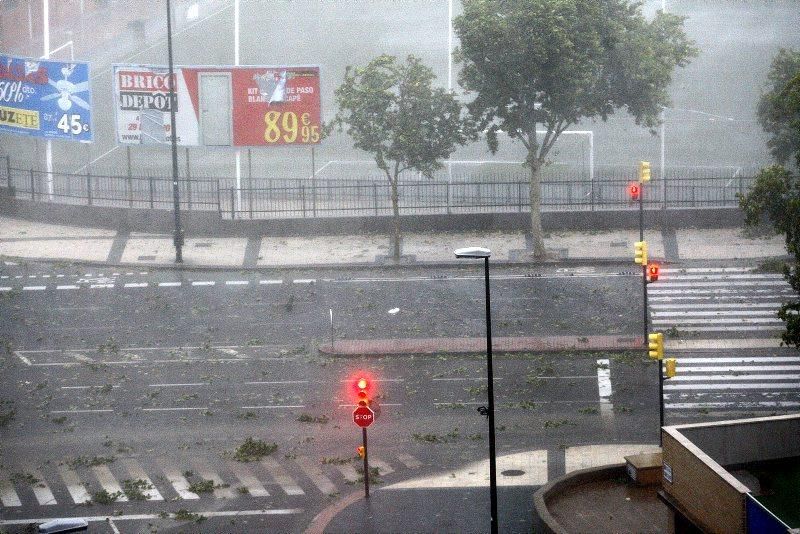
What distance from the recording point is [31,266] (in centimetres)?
4344

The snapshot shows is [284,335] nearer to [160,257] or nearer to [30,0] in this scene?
[160,257]

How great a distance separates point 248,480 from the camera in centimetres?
2572

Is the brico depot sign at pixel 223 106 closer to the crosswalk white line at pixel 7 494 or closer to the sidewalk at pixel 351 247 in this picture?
the sidewalk at pixel 351 247

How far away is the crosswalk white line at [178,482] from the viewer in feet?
81.6

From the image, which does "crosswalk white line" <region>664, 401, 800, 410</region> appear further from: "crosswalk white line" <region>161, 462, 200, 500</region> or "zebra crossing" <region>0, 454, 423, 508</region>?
"crosswalk white line" <region>161, 462, 200, 500</region>

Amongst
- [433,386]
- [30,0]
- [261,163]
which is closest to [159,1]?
[30,0]

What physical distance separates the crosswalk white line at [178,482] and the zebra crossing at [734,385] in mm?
12495

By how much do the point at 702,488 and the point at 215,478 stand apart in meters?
11.0

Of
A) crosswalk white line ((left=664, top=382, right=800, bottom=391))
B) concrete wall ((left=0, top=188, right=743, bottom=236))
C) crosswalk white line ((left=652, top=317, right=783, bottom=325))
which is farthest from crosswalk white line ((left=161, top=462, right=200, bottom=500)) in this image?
concrete wall ((left=0, top=188, right=743, bottom=236))

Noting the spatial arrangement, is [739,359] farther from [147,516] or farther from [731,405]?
[147,516]

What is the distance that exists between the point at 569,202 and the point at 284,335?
16.4 metres

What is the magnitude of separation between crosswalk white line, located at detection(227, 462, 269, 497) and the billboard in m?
28.1

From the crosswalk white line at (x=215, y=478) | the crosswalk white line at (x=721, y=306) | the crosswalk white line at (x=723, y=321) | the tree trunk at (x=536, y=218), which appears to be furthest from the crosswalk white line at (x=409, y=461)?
the tree trunk at (x=536, y=218)

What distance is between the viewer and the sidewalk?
43.6m
